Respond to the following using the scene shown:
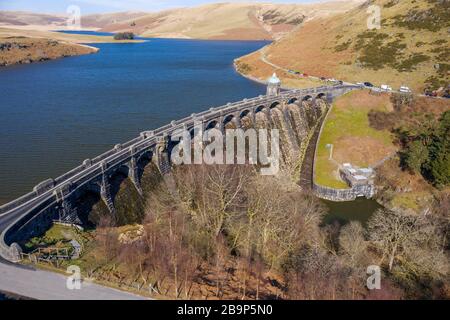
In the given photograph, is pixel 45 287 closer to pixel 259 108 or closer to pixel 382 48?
pixel 259 108

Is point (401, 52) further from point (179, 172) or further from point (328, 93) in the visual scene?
point (179, 172)

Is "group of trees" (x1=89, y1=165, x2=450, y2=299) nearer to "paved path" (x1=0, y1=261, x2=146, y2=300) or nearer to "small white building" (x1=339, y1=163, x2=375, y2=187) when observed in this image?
"paved path" (x1=0, y1=261, x2=146, y2=300)

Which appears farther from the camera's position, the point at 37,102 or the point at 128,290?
the point at 37,102

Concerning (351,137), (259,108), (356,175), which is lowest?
(356,175)

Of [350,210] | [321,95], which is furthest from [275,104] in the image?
[350,210]

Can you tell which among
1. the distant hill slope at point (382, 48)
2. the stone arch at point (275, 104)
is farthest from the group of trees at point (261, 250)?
the distant hill slope at point (382, 48)

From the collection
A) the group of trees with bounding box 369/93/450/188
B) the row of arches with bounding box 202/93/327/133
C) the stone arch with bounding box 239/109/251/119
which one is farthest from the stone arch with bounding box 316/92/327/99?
the stone arch with bounding box 239/109/251/119
